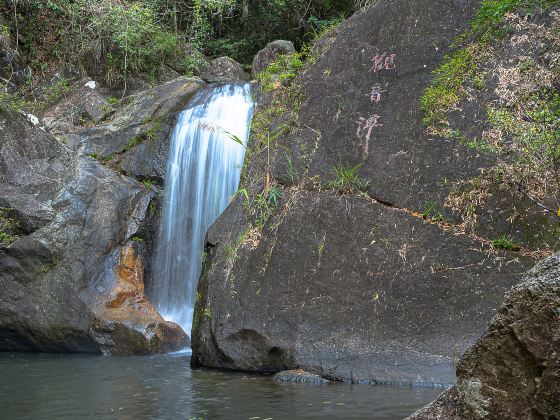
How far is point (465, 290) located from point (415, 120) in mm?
2207

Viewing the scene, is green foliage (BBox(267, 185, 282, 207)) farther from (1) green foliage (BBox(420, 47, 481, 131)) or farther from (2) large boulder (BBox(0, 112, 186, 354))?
(2) large boulder (BBox(0, 112, 186, 354))

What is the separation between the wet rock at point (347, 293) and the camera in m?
6.59

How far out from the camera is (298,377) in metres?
6.61

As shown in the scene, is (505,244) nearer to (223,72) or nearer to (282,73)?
(282,73)

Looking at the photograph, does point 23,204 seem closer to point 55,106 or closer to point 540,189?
point 55,106

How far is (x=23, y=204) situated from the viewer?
9.73 m

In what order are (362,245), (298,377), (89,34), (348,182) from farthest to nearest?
(89,34), (348,182), (362,245), (298,377)

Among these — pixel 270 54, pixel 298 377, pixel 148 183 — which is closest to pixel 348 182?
pixel 298 377

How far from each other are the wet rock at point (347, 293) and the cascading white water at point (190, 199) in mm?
2647

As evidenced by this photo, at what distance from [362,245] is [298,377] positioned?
1.57m

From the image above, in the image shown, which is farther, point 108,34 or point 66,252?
point 108,34

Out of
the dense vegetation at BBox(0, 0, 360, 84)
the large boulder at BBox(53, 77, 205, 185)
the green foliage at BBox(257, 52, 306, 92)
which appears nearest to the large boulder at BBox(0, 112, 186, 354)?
the large boulder at BBox(53, 77, 205, 185)

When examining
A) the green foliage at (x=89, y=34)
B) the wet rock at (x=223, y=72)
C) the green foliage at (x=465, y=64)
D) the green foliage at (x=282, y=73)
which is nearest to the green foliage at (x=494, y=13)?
the green foliage at (x=465, y=64)

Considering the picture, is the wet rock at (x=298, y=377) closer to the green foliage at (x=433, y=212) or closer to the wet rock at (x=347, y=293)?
the wet rock at (x=347, y=293)
